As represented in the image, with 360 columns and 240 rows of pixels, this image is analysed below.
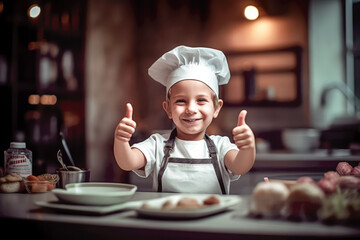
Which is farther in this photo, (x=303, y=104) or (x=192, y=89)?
(x=303, y=104)

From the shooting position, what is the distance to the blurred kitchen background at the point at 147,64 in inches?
108

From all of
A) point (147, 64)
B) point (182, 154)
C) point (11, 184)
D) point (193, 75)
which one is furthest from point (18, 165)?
point (147, 64)

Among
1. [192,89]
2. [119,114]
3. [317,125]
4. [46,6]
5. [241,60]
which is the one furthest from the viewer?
[119,114]

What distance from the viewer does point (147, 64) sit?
4.19 metres

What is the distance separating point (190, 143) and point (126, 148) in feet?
0.85

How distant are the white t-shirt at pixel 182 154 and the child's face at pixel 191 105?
0.22 ft

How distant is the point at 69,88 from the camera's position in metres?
3.10

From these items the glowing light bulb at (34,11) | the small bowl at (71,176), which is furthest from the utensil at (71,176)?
the glowing light bulb at (34,11)

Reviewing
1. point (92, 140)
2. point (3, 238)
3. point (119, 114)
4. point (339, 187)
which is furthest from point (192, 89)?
point (119, 114)

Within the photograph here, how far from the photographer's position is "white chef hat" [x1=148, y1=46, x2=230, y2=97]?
126cm

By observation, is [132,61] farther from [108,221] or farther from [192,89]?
[108,221]

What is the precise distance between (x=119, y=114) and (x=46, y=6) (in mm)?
1373

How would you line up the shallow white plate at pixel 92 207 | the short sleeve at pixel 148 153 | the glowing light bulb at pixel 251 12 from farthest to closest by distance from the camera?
the glowing light bulb at pixel 251 12 → the short sleeve at pixel 148 153 → the shallow white plate at pixel 92 207

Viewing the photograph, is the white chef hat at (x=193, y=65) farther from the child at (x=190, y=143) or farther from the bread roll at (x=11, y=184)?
the bread roll at (x=11, y=184)
